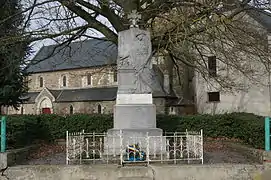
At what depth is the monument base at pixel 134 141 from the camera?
7539mm

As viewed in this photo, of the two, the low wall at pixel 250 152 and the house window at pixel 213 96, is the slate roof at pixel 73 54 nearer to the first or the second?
the low wall at pixel 250 152

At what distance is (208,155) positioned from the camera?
9055mm

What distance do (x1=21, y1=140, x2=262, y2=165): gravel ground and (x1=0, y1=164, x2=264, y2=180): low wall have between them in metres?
0.91

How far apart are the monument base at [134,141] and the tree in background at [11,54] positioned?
559cm

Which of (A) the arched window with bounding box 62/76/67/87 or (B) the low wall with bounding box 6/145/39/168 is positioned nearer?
(B) the low wall with bounding box 6/145/39/168

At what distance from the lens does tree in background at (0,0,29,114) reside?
452 inches

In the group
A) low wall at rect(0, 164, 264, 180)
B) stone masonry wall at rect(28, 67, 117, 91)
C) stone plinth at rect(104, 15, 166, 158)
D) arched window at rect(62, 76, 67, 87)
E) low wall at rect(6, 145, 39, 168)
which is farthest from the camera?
arched window at rect(62, 76, 67, 87)

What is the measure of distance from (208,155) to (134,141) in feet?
8.55

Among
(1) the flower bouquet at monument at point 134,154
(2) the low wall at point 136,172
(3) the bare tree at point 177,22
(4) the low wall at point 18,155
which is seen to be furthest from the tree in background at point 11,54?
(1) the flower bouquet at monument at point 134,154

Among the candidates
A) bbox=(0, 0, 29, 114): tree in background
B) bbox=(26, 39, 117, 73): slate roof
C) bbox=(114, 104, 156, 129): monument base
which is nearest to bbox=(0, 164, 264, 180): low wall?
bbox=(114, 104, 156, 129): monument base

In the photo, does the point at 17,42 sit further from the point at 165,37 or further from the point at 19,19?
the point at 165,37

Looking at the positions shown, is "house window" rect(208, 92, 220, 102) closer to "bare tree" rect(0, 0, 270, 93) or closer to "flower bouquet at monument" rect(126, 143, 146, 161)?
"bare tree" rect(0, 0, 270, 93)

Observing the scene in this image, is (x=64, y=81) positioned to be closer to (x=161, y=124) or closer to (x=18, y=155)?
(x=161, y=124)

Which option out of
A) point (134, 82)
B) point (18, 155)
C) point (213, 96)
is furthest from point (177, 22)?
point (213, 96)
